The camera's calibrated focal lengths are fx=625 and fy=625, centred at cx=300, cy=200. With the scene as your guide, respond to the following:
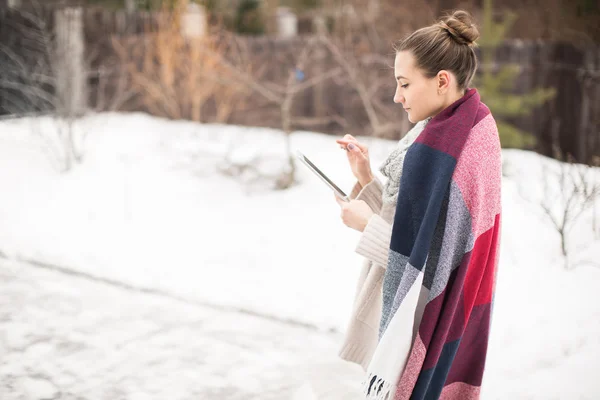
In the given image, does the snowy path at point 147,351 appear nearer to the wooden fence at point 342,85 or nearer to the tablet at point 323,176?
the tablet at point 323,176

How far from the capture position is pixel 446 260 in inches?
73.8

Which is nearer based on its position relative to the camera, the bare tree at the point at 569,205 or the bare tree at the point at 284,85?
the bare tree at the point at 569,205

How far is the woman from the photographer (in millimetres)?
1855

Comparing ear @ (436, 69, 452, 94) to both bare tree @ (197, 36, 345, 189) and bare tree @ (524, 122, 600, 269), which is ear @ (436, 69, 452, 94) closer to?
bare tree @ (524, 122, 600, 269)

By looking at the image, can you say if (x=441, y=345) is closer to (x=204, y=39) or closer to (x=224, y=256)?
(x=224, y=256)

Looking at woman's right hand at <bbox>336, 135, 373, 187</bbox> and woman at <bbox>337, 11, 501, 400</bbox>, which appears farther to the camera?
woman's right hand at <bbox>336, 135, 373, 187</bbox>

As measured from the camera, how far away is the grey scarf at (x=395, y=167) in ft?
6.85

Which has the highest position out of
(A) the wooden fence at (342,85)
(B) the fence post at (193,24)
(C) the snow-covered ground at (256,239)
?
(B) the fence post at (193,24)

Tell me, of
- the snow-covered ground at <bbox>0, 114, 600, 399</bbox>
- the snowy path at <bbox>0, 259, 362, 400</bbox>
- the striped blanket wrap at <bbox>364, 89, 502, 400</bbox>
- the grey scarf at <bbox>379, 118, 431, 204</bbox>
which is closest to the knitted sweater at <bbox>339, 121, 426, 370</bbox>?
the grey scarf at <bbox>379, 118, 431, 204</bbox>

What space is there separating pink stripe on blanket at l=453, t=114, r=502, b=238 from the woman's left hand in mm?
364

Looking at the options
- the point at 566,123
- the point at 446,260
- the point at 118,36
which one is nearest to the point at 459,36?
the point at 446,260

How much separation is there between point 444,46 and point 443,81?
0.35ft

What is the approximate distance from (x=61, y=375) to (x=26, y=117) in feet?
26.0

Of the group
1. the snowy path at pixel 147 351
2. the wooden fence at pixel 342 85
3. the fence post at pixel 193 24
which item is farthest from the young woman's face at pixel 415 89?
the fence post at pixel 193 24
